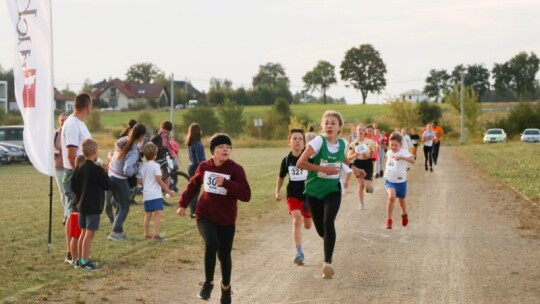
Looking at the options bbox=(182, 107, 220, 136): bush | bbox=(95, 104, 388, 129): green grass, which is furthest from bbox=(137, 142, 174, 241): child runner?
bbox=(95, 104, 388, 129): green grass

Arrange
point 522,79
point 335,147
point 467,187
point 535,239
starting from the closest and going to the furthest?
point 335,147 < point 535,239 < point 467,187 < point 522,79

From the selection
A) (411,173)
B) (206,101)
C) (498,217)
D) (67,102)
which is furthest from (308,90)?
(498,217)

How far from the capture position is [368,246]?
11930 millimetres

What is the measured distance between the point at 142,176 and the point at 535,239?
229 inches

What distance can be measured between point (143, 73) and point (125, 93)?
2455cm

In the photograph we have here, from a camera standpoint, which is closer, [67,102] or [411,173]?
[411,173]

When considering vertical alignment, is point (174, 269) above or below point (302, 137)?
below

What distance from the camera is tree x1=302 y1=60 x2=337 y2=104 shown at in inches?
6048

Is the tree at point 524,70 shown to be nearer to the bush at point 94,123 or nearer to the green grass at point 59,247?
the bush at point 94,123

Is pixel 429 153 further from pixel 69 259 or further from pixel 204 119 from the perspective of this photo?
pixel 204 119

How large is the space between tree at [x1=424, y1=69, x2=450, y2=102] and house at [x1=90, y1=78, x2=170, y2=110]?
5019 centimetres

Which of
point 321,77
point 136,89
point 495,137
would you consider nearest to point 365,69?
point 321,77

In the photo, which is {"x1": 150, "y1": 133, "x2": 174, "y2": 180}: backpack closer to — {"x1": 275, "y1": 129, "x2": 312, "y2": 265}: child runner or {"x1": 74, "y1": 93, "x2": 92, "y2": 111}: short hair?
{"x1": 275, "y1": 129, "x2": 312, "y2": 265}: child runner

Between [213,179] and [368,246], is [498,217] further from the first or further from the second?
→ [213,179]
